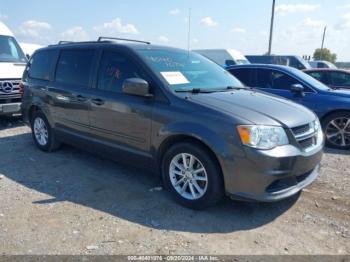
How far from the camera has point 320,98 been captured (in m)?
6.52

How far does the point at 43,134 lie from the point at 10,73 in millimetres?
2871

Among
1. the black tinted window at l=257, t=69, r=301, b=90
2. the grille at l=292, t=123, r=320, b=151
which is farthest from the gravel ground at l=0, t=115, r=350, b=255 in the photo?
the black tinted window at l=257, t=69, r=301, b=90

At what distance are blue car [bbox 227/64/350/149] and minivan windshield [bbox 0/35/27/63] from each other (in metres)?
6.36

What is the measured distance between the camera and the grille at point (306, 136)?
353cm

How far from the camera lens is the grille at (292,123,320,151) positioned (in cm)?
353

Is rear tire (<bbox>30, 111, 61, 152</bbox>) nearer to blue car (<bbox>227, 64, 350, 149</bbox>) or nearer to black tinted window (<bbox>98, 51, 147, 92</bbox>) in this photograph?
black tinted window (<bbox>98, 51, 147, 92</bbox>)

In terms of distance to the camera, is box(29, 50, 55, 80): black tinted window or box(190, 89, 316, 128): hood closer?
box(190, 89, 316, 128): hood

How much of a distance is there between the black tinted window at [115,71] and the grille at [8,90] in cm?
419

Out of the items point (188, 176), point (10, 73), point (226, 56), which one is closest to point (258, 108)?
point (188, 176)

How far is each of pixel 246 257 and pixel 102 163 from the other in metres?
3.07

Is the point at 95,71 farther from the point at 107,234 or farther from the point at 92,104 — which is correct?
the point at 107,234

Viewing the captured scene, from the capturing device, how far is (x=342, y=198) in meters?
4.11

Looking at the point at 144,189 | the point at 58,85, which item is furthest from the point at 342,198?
the point at 58,85

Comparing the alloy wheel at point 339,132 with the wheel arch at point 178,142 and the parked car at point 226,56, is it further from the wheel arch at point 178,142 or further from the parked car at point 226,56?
the parked car at point 226,56
